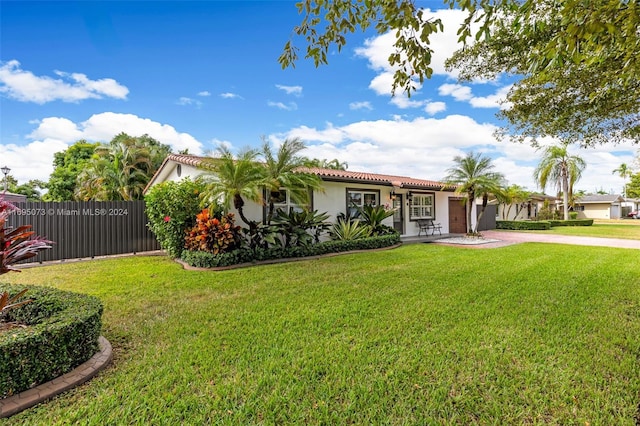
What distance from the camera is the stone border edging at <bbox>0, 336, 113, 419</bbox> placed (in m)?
2.51

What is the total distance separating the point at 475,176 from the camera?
15.3m

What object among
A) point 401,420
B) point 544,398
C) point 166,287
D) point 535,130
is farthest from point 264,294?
point 535,130

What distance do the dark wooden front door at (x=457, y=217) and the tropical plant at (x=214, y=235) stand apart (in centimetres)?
1375

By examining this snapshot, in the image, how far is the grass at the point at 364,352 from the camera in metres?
2.51

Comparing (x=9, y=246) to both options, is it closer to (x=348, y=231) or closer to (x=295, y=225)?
(x=295, y=225)

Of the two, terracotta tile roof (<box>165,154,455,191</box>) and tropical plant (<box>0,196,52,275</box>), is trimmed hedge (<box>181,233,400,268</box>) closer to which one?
terracotta tile roof (<box>165,154,455,191</box>)

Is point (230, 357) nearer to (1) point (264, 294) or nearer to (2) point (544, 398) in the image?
(1) point (264, 294)

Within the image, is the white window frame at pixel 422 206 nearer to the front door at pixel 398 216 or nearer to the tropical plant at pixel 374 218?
the front door at pixel 398 216

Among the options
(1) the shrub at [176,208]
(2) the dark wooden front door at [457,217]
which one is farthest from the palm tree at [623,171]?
(1) the shrub at [176,208]

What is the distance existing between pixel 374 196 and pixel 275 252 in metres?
6.59

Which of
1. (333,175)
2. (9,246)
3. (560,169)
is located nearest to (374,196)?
(333,175)

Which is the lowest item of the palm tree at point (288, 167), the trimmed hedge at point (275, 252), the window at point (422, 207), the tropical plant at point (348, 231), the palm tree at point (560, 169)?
the trimmed hedge at point (275, 252)

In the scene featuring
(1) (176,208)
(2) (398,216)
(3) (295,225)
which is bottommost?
(3) (295,225)

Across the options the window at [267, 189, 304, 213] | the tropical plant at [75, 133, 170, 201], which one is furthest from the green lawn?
the tropical plant at [75, 133, 170, 201]
